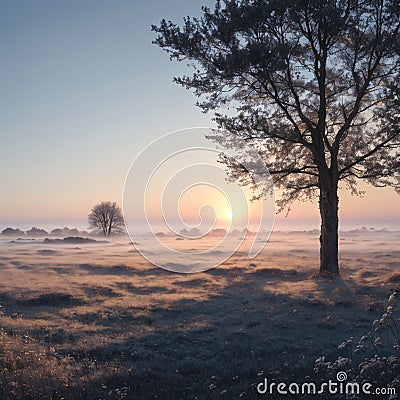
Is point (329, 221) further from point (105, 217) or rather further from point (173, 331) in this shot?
point (105, 217)

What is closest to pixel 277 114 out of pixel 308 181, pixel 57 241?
pixel 308 181

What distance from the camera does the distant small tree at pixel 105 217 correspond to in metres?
75.6

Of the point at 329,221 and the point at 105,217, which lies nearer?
the point at 329,221

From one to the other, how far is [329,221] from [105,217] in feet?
197

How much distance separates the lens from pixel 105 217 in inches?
2987

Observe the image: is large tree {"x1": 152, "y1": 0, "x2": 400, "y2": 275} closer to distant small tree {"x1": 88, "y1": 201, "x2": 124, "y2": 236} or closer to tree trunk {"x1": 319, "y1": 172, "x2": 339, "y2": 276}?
tree trunk {"x1": 319, "y1": 172, "x2": 339, "y2": 276}

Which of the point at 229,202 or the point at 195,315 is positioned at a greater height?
the point at 229,202

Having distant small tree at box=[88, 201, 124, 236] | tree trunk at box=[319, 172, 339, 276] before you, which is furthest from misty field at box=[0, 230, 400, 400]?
distant small tree at box=[88, 201, 124, 236]

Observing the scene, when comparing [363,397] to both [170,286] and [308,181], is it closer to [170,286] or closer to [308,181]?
[170,286]

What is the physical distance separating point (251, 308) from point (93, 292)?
8851mm

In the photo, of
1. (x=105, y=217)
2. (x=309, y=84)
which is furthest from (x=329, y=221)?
(x=105, y=217)

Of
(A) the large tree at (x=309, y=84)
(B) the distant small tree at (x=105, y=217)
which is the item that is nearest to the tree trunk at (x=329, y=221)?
(A) the large tree at (x=309, y=84)

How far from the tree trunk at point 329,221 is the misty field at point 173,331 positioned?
4.13 ft

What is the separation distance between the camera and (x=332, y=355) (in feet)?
33.1
